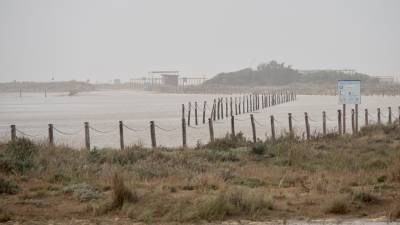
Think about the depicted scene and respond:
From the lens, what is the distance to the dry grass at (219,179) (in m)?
9.81

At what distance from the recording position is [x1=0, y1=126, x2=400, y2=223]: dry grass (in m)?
9.81

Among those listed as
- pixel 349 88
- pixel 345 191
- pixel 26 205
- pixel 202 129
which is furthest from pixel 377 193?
pixel 202 129

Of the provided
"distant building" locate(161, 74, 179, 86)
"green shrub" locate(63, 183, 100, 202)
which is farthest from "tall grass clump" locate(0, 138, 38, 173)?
"distant building" locate(161, 74, 179, 86)

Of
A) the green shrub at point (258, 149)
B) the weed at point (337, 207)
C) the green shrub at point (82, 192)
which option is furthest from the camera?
the green shrub at point (258, 149)

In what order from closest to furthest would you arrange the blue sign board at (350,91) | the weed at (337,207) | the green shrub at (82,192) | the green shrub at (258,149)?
1. the weed at (337,207)
2. the green shrub at (82,192)
3. the green shrub at (258,149)
4. the blue sign board at (350,91)

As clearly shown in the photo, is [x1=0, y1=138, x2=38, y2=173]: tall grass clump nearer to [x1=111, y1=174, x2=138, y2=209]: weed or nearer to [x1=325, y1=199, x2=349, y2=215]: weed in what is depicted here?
[x1=111, y1=174, x2=138, y2=209]: weed

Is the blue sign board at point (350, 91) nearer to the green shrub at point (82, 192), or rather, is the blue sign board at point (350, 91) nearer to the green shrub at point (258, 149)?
the green shrub at point (258, 149)

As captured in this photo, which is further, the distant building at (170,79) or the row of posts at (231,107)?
the distant building at (170,79)

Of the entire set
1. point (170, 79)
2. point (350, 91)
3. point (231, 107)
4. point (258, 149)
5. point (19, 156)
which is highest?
point (350, 91)

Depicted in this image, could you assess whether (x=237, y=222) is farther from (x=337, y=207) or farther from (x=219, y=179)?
(x=219, y=179)

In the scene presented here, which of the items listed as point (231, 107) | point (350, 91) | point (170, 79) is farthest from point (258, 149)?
point (170, 79)

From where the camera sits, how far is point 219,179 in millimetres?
12773

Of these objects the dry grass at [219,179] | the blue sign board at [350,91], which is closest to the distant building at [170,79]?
the blue sign board at [350,91]

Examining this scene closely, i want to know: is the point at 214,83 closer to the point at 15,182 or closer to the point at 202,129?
the point at 202,129
